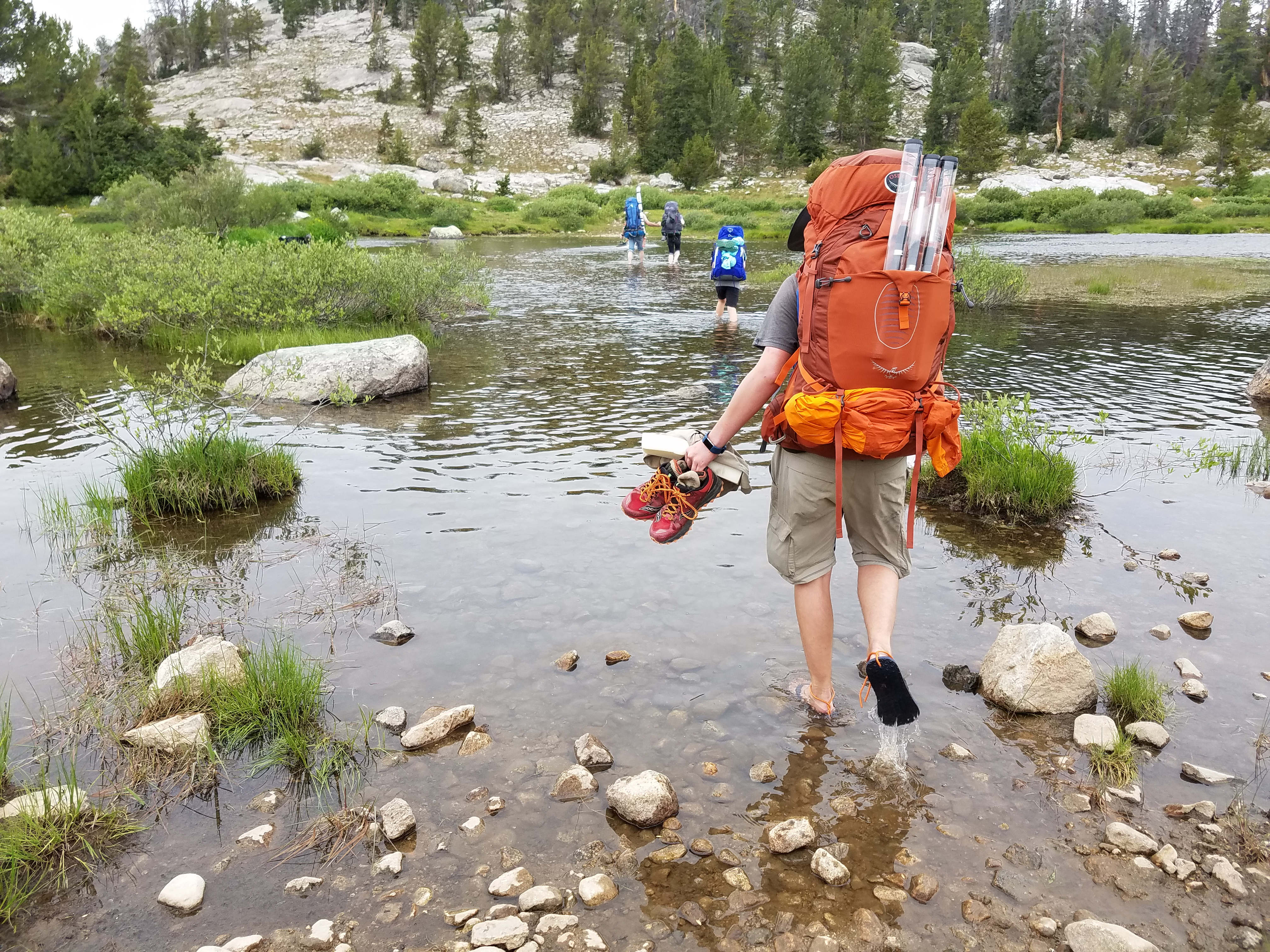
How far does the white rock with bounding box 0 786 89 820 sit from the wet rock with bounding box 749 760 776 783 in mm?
3077

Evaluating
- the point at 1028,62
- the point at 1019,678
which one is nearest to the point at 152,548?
the point at 1019,678

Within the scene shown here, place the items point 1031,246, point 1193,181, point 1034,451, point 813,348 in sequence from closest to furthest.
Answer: point 813,348 → point 1034,451 → point 1031,246 → point 1193,181

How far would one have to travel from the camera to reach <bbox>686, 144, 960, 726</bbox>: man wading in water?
3.66m

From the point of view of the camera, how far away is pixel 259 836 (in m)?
3.60

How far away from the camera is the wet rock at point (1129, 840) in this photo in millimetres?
3432

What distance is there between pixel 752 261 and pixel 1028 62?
96.0m

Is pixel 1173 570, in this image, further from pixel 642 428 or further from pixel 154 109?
pixel 154 109

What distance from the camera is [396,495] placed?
8.23m

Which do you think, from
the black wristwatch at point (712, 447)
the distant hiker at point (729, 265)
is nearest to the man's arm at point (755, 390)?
the black wristwatch at point (712, 447)

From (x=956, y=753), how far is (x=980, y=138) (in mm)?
86129

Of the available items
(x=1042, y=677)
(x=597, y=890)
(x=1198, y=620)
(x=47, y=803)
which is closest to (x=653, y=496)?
(x=597, y=890)

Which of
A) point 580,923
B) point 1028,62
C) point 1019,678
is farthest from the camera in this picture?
point 1028,62

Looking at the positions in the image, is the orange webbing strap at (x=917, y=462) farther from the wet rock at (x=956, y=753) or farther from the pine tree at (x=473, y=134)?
the pine tree at (x=473, y=134)

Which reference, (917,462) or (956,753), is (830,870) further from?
(917,462)
